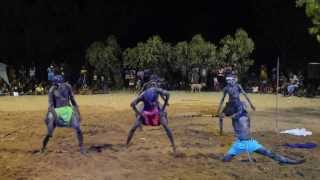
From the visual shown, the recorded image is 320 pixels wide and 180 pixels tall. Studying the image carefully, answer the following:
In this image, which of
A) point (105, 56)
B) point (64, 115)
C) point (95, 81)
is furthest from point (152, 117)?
point (95, 81)

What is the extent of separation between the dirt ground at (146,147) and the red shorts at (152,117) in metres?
0.65

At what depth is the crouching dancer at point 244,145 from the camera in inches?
518

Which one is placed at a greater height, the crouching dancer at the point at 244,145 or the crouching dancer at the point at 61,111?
the crouching dancer at the point at 61,111

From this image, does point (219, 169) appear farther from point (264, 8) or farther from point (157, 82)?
point (264, 8)

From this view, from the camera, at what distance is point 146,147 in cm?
1609

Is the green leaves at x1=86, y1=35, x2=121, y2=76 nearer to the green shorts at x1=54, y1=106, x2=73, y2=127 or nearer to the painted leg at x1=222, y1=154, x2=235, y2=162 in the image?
the green shorts at x1=54, y1=106, x2=73, y2=127

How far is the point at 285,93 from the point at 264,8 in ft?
29.0

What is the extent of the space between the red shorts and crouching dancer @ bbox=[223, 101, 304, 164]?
1.62 m

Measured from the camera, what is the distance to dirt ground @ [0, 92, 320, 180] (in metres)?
12.8

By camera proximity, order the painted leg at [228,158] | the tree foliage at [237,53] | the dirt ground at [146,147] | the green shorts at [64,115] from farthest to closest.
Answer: the tree foliage at [237,53]
the green shorts at [64,115]
the painted leg at [228,158]
the dirt ground at [146,147]

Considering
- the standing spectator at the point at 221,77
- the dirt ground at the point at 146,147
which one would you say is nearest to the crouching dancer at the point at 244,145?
the dirt ground at the point at 146,147

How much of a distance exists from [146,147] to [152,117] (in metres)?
1.28

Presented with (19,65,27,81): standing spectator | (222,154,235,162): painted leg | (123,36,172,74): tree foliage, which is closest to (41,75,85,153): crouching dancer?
(222,154,235,162): painted leg

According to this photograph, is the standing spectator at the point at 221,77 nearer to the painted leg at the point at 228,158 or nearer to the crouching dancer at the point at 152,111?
the crouching dancer at the point at 152,111
